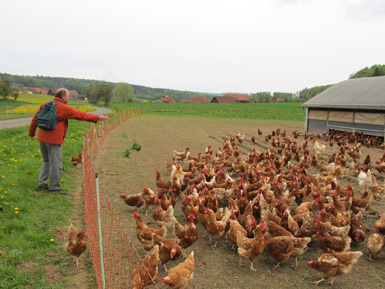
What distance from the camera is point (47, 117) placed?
5992 millimetres

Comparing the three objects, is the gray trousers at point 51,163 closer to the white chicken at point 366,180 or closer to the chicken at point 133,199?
the chicken at point 133,199

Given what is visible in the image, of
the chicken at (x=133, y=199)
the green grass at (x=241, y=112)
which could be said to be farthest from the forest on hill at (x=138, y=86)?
the chicken at (x=133, y=199)

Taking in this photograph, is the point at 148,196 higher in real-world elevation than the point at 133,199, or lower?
higher

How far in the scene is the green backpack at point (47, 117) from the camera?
6000 mm

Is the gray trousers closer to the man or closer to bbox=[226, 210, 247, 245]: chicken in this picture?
the man

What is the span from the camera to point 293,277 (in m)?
4.47

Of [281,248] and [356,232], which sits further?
[356,232]

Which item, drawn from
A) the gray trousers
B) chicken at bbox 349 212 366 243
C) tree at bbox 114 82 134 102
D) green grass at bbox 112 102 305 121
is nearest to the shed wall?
green grass at bbox 112 102 305 121

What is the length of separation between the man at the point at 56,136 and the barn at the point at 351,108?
1778 cm

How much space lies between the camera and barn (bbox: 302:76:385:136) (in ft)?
58.0

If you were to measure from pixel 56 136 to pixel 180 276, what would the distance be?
14.6 ft

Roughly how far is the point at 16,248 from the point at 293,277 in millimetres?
4577

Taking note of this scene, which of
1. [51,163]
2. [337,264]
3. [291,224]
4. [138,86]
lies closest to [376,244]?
[337,264]

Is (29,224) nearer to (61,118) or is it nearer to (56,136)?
(56,136)
